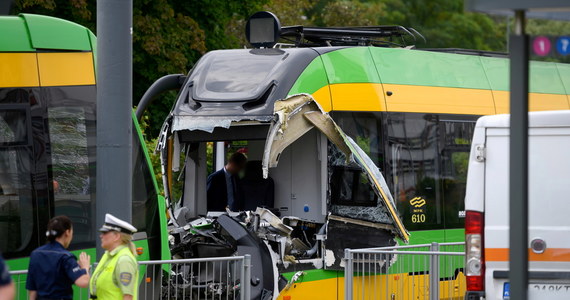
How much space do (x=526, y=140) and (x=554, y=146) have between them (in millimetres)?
4257

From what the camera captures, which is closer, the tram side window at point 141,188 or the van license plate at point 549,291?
the van license plate at point 549,291

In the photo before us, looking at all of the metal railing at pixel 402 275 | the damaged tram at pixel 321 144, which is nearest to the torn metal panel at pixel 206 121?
the damaged tram at pixel 321 144

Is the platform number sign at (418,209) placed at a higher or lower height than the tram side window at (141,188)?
lower

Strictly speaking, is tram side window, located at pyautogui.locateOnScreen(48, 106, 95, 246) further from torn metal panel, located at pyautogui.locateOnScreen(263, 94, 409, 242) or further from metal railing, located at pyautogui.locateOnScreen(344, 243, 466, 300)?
metal railing, located at pyautogui.locateOnScreen(344, 243, 466, 300)

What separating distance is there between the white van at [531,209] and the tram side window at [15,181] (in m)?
3.98

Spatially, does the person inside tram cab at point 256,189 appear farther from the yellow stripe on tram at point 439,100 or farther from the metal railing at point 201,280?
the metal railing at point 201,280

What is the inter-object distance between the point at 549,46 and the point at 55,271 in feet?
13.6

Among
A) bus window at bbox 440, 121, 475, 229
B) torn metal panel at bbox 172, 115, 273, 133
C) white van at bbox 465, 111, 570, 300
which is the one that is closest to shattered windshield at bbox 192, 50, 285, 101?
torn metal panel at bbox 172, 115, 273, 133

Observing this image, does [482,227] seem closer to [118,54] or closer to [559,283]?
[559,283]

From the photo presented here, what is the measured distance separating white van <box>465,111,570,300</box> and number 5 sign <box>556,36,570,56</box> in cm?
362

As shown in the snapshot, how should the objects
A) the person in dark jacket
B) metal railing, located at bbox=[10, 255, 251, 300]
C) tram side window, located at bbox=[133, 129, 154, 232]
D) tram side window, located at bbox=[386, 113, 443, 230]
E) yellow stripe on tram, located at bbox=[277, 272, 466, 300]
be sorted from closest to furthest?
the person in dark jacket
metal railing, located at bbox=[10, 255, 251, 300]
tram side window, located at bbox=[133, 129, 154, 232]
yellow stripe on tram, located at bbox=[277, 272, 466, 300]
tram side window, located at bbox=[386, 113, 443, 230]

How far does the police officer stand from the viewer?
8.64 meters

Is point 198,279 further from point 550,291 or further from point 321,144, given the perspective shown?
point 550,291

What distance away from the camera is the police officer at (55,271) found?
8.64m
